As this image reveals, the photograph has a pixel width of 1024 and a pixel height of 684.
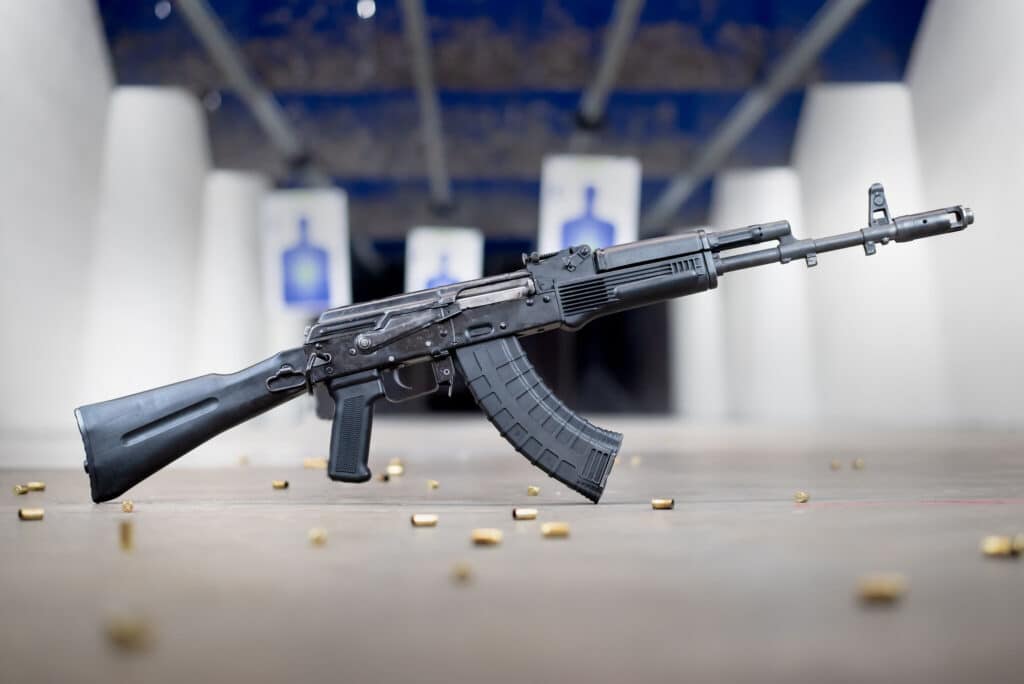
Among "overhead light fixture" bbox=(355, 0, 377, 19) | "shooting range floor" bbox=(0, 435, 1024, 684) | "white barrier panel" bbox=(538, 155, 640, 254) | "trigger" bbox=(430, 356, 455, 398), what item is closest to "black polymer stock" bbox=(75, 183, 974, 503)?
"trigger" bbox=(430, 356, 455, 398)

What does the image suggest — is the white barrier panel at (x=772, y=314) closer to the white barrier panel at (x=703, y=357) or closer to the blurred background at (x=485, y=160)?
the blurred background at (x=485, y=160)

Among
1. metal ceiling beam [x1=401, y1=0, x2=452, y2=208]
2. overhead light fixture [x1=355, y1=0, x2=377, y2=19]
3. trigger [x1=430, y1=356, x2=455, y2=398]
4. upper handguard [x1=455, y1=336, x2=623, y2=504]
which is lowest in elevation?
upper handguard [x1=455, y1=336, x2=623, y2=504]

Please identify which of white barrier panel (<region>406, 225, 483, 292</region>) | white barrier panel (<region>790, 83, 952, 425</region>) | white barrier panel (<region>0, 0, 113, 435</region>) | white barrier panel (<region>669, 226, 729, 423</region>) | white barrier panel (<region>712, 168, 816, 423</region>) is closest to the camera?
white barrier panel (<region>0, 0, 113, 435</region>)

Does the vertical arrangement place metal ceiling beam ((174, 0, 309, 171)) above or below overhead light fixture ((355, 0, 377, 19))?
below

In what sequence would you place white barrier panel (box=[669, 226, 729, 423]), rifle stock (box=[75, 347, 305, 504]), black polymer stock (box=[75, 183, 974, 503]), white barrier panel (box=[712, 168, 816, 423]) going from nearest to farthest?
rifle stock (box=[75, 347, 305, 504]) < black polymer stock (box=[75, 183, 974, 503]) < white barrier panel (box=[712, 168, 816, 423]) < white barrier panel (box=[669, 226, 729, 423])

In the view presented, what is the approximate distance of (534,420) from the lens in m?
3.56

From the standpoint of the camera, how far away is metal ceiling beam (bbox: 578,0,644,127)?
30.8ft

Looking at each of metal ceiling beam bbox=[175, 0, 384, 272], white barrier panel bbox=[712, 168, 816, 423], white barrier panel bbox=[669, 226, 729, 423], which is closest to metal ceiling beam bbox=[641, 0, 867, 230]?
white barrier panel bbox=[712, 168, 816, 423]

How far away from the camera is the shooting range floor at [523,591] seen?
1474 millimetres

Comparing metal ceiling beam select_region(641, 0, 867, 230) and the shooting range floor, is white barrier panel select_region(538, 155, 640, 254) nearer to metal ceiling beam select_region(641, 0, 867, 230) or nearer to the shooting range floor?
metal ceiling beam select_region(641, 0, 867, 230)

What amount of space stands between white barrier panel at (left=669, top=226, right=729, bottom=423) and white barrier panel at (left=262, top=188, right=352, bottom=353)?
739 centimetres

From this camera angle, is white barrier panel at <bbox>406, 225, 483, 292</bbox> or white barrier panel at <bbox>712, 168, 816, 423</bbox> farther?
white barrier panel at <bbox>406, 225, 483, 292</bbox>

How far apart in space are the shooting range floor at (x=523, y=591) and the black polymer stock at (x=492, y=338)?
0.31m

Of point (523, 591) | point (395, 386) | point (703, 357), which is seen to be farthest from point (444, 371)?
point (703, 357)
